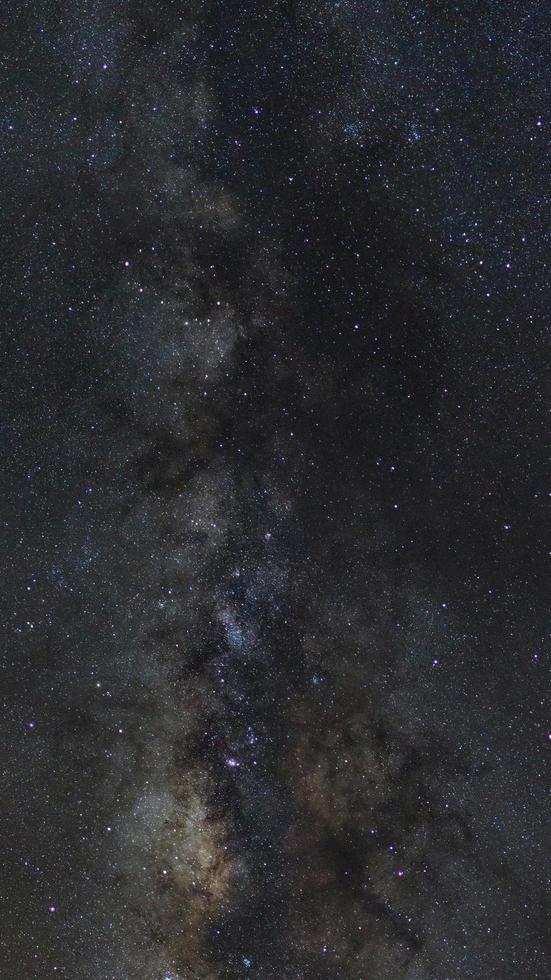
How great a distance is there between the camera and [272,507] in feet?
23.3

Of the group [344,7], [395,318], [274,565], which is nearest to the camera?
[344,7]

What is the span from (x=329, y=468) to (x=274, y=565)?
1.04 m

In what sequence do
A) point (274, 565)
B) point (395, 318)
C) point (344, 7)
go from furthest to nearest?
point (274, 565) < point (395, 318) < point (344, 7)

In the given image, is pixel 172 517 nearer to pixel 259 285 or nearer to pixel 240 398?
pixel 240 398

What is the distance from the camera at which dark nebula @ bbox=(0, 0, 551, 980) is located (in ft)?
21.0

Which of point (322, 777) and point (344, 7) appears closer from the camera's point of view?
point (344, 7)

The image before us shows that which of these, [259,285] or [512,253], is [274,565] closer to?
[259,285]

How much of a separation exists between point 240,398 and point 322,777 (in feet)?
12.2

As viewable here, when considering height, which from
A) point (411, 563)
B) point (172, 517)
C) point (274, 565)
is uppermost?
point (172, 517)

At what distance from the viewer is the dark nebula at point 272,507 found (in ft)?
21.0

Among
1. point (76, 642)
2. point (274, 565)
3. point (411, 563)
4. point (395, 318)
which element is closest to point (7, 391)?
point (76, 642)

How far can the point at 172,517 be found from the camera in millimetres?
7078

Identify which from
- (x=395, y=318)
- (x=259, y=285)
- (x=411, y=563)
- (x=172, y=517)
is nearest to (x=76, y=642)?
(x=172, y=517)

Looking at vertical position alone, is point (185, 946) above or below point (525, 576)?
below
